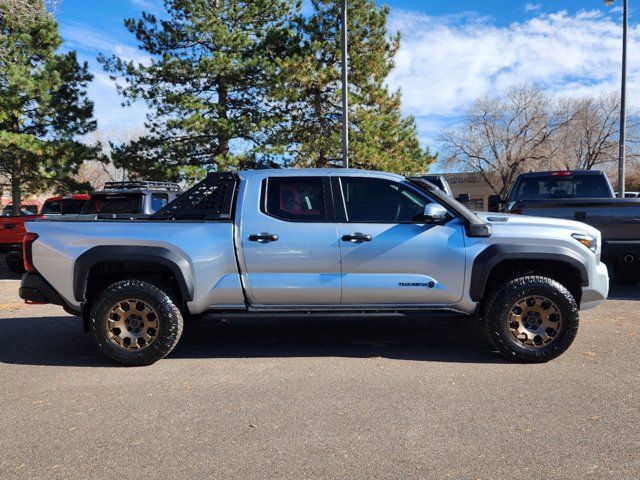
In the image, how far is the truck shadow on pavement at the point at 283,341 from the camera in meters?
5.38

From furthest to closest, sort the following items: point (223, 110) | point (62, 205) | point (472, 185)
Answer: point (472, 185), point (223, 110), point (62, 205)

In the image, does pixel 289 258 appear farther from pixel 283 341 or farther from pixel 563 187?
pixel 563 187

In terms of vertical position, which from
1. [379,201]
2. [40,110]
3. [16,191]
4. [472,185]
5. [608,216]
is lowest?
[608,216]

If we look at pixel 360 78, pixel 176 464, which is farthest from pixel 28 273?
pixel 360 78

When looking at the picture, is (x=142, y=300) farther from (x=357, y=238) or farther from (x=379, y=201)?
(x=379, y=201)

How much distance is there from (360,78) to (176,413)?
65.4 ft

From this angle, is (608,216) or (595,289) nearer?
(595,289)

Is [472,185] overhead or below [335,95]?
Answer: below

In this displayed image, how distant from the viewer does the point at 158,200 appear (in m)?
9.66

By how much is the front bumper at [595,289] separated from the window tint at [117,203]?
7202 mm

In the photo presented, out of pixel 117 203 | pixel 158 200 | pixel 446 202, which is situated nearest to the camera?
pixel 446 202

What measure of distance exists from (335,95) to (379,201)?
1749 centimetres

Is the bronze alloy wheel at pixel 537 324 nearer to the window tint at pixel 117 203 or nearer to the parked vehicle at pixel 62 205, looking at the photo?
the window tint at pixel 117 203

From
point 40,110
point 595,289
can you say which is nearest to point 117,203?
point 595,289
